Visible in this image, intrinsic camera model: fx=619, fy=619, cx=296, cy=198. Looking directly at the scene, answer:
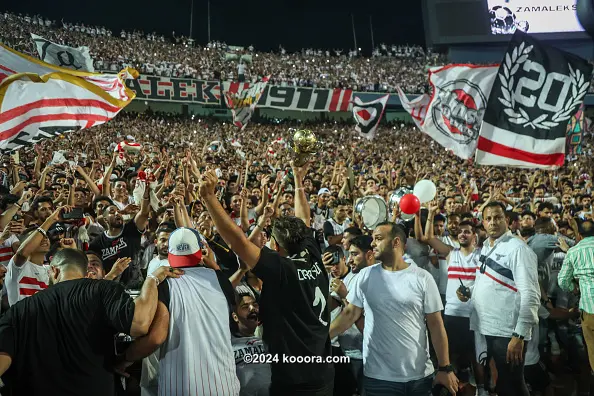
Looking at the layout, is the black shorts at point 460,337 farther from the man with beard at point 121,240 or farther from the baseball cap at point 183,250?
the baseball cap at point 183,250

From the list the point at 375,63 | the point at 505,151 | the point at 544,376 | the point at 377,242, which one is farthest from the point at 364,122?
the point at 375,63

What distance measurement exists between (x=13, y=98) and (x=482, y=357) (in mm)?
6662

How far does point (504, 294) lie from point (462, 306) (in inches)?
32.1

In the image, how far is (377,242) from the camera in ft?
14.0

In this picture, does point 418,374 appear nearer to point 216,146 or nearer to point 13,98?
point 13,98

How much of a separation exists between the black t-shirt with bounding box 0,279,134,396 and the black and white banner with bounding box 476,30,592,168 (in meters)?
5.23

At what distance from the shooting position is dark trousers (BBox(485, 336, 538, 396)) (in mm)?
5184

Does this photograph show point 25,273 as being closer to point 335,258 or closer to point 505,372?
point 335,258

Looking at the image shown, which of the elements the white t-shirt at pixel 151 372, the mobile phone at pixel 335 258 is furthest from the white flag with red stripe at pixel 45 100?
the mobile phone at pixel 335 258

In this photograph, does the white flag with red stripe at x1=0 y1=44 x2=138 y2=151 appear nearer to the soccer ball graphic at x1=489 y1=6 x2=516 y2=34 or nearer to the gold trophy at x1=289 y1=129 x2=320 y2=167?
the gold trophy at x1=289 y1=129 x2=320 y2=167

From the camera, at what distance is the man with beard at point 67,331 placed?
3.34 meters

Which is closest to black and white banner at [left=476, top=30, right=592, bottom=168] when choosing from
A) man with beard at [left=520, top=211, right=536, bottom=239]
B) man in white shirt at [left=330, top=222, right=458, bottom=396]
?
man with beard at [left=520, top=211, right=536, bottom=239]

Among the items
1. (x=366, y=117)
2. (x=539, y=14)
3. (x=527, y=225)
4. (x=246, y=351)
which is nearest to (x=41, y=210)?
(x=246, y=351)

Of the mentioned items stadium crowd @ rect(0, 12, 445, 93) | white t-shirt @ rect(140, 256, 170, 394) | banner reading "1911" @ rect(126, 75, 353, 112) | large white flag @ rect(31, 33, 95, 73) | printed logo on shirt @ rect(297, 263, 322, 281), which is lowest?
white t-shirt @ rect(140, 256, 170, 394)
